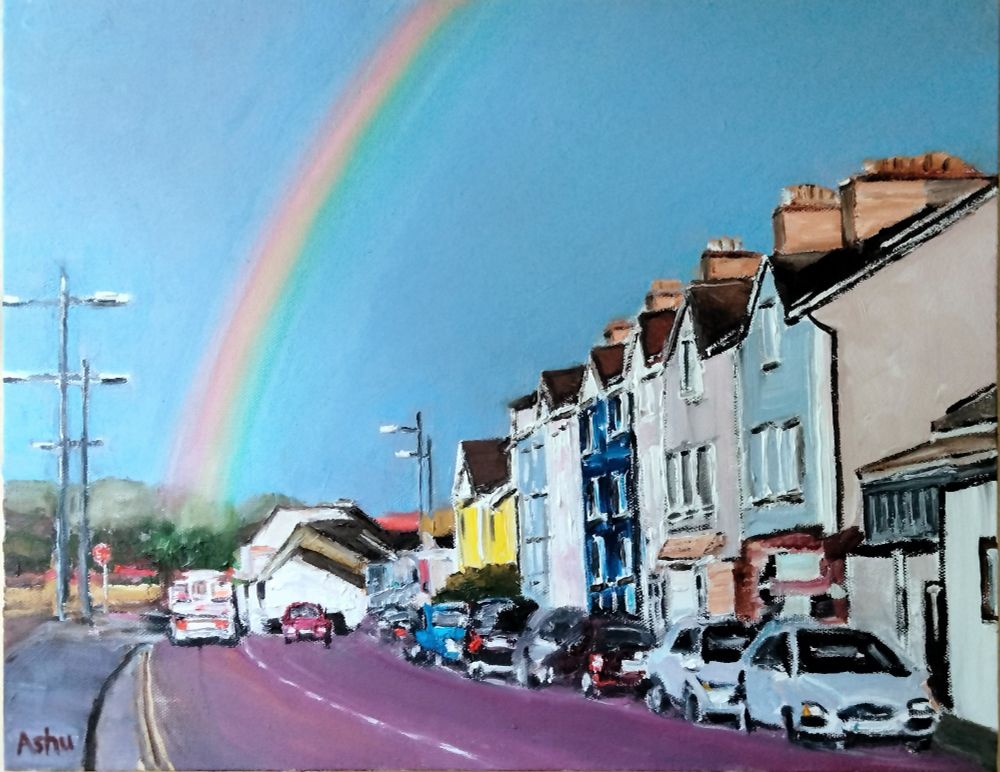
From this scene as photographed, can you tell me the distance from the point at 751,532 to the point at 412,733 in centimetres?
277

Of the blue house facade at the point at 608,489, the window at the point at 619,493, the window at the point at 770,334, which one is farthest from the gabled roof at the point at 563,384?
the window at the point at 770,334

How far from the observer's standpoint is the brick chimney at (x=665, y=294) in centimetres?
939

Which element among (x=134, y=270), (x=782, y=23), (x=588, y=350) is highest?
(x=782, y=23)

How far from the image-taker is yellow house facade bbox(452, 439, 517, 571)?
9945 mm

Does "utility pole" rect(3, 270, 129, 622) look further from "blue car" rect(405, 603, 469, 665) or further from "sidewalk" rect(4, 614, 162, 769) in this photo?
"blue car" rect(405, 603, 469, 665)

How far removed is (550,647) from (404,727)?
143 cm

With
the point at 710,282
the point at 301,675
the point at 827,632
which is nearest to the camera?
the point at 827,632

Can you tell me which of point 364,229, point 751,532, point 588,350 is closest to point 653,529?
point 751,532

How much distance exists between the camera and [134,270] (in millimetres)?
9797

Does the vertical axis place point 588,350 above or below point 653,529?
above

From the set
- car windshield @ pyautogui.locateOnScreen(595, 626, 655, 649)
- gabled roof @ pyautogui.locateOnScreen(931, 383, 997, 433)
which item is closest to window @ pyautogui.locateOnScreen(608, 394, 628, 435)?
car windshield @ pyautogui.locateOnScreen(595, 626, 655, 649)

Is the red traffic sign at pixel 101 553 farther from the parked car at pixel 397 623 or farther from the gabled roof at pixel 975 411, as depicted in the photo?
the gabled roof at pixel 975 411

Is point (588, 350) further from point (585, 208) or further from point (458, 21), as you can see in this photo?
point (458, 21)

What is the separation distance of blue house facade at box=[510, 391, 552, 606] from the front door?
2927 mm
